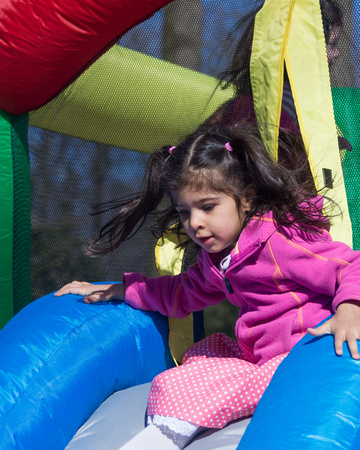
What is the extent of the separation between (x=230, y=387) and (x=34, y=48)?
996 millimetres

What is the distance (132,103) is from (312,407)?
3.50 feet

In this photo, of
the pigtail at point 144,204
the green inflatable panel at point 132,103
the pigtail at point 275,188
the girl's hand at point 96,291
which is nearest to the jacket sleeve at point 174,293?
the girl's hand at point 96,291

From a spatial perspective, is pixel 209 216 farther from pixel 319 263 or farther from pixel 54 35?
pixel 54 35

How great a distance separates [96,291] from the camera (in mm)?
1539

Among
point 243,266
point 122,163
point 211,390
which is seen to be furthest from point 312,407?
point 122,163

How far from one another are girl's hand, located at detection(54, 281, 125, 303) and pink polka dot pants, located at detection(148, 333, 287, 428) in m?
0.38

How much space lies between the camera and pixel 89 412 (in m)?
1.35

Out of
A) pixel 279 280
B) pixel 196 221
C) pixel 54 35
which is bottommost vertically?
pixel 279 280

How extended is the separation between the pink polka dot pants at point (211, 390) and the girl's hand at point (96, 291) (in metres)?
0.38

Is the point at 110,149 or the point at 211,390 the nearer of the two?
the point at 211,390

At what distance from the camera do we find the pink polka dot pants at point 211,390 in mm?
1117

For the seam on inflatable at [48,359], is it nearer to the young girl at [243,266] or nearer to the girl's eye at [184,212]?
the young girl at [243,266]

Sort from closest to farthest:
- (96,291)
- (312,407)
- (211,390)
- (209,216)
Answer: (312,407) < (211,390) < (209,216) < (96,291)

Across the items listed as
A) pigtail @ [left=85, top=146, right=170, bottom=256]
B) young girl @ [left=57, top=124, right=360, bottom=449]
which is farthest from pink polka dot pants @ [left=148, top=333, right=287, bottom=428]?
pigtail @ [left=85, top=146, right=170, bottom=256]
